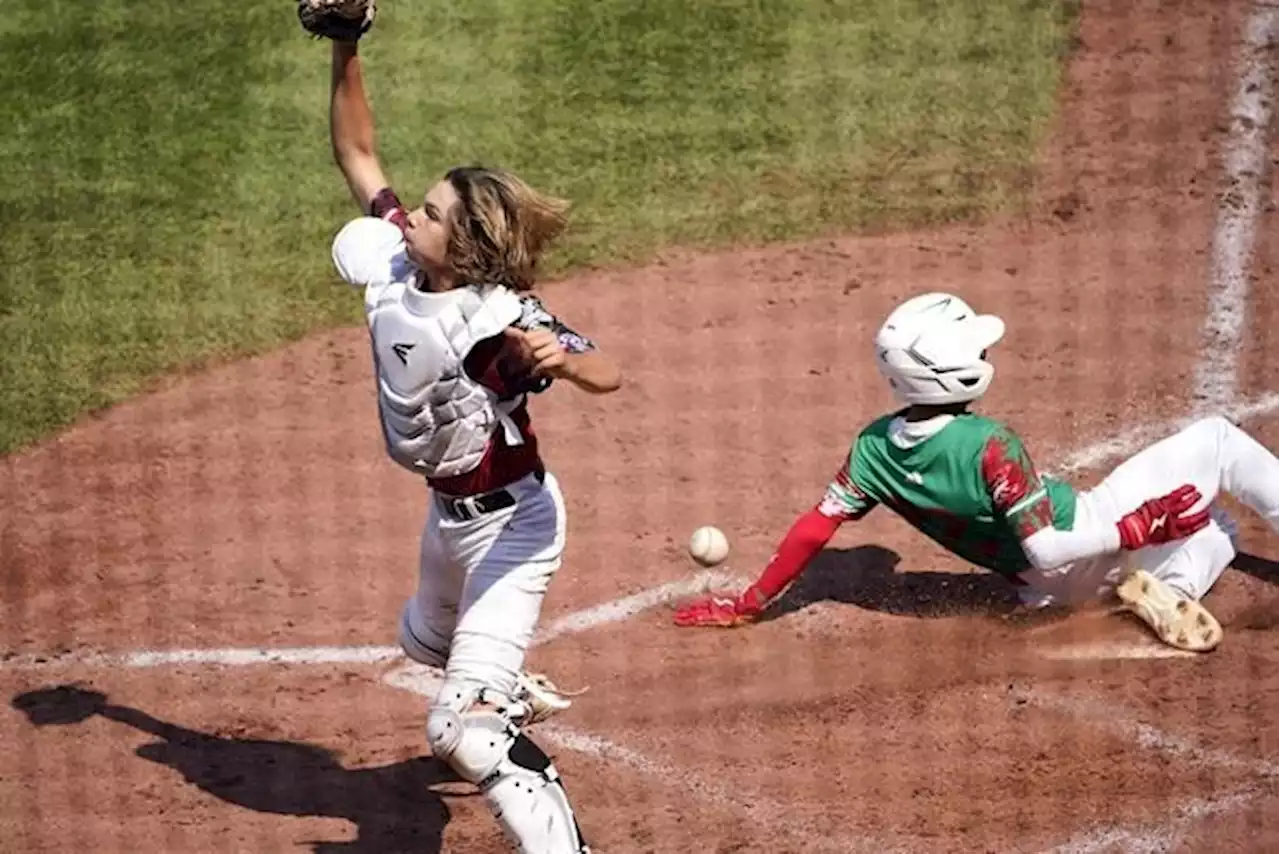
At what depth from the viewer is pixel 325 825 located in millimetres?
6414

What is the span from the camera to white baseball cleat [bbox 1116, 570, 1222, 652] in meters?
6.88

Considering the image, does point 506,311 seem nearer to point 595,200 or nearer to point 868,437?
point 868,437

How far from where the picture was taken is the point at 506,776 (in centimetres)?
567

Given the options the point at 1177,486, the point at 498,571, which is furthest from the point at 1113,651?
the point at 498,571

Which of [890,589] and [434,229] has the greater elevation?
[434,229]

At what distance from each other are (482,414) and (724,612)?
5.77 ft

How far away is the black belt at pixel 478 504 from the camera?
19.4ft

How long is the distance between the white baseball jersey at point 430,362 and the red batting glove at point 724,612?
158 cm

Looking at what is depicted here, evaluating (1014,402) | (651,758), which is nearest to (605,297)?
(1014,402)

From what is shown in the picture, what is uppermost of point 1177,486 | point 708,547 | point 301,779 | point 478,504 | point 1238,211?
point 1238,211

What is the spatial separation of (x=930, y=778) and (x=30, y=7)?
7.44 metres

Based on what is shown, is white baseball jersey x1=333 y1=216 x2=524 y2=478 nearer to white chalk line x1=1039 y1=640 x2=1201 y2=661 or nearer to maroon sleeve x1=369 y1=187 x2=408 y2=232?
maroon sleeve x1=369 y1=187 x2=408 y2=232

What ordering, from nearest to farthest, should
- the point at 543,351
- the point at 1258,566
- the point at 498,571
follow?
the point at 543,351, the point at 498,571, the point at 1258,566

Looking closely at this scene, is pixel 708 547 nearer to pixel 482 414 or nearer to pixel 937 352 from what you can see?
pixel 937 352
